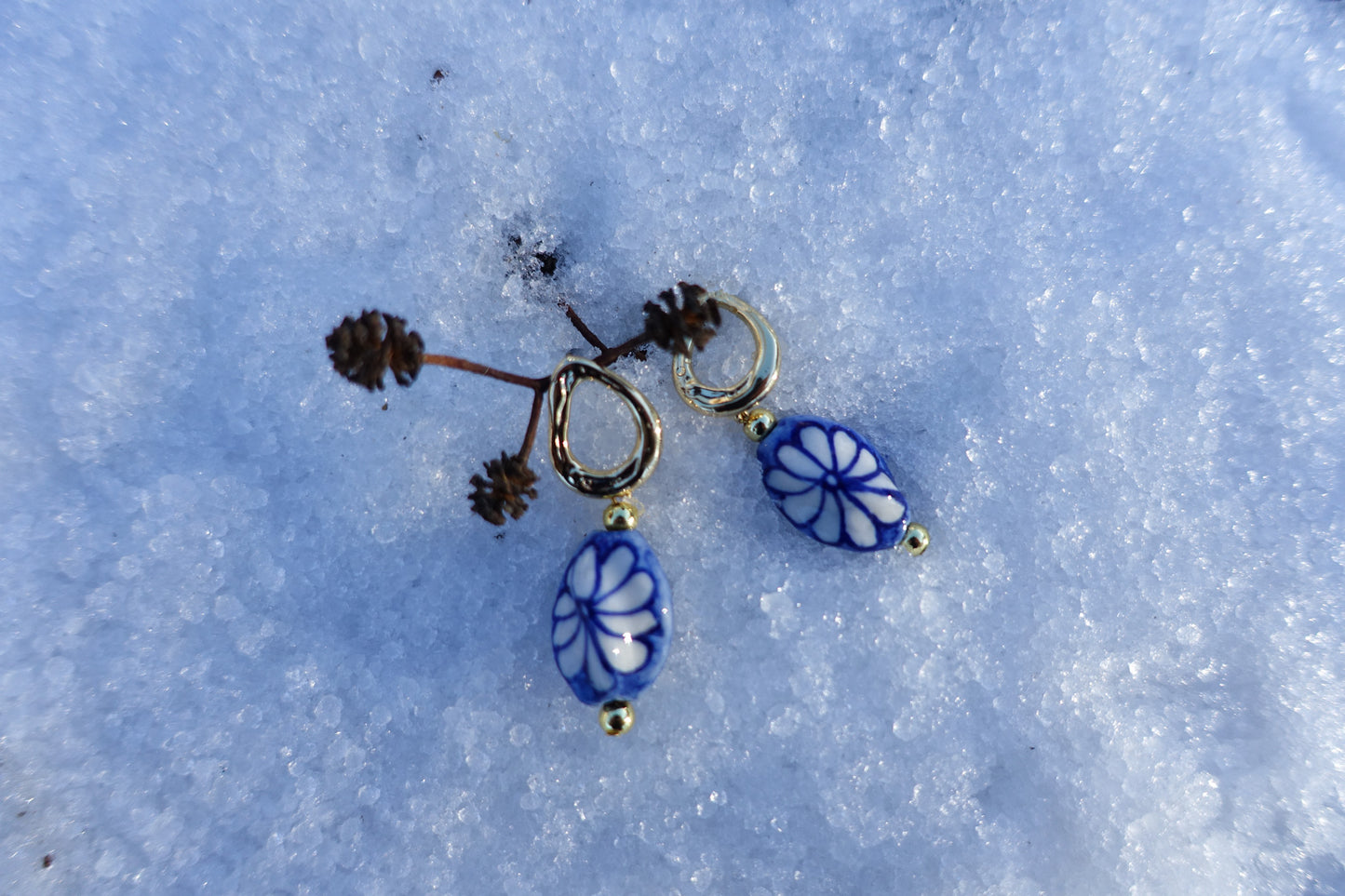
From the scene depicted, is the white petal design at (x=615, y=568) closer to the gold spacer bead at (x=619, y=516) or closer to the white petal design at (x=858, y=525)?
the gold spacer bead at (x=619, y=516)

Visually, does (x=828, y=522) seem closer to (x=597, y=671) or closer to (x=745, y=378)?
(x=745, y=378)

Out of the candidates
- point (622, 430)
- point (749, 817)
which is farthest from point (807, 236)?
point (749, 817)

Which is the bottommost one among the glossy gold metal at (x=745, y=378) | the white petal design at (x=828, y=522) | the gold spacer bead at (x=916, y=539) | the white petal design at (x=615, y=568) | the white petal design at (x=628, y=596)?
the white petal design at (x=628, y=596)

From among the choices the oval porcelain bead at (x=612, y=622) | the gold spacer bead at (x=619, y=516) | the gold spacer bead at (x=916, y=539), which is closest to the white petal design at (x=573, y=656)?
the oval porcelain bead at (x=612, y=622)

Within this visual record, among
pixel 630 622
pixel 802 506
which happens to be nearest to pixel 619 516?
pixel 630 622

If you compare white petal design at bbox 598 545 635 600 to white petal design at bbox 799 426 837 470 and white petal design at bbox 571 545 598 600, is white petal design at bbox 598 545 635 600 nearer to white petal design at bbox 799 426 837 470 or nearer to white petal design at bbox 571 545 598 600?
white petal design at bbox 571 545 598 600

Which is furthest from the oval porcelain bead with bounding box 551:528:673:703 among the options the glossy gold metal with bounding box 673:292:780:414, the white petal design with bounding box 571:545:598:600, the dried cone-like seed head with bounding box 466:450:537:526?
the glossy gold metal with bounding box 673:292:780:414
